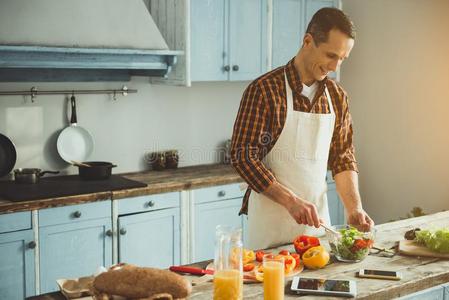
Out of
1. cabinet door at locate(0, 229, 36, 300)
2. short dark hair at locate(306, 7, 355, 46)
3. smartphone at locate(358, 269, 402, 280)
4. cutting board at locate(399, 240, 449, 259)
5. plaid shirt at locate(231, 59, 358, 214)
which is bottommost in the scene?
cabinet door at locate(0, 229, 36, 300)

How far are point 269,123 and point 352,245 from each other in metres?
0.86

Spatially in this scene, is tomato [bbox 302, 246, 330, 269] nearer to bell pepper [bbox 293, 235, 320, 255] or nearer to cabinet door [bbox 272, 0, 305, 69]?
bell pepper [bbox 293, 235, 320, 255]

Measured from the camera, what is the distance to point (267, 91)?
334cm

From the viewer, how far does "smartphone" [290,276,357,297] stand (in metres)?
2.41

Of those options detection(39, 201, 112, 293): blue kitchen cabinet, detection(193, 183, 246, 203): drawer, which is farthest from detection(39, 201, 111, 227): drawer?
detection(193, 183, 246, 203): drawer

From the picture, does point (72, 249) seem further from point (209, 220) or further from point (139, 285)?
point (139, 285)

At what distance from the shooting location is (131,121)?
512cm

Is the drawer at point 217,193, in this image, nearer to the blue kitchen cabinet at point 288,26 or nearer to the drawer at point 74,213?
the drawer at point 74,213

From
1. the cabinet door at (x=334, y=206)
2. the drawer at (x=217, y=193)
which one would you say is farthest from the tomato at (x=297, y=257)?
the cabinet door at (x=334, y=206)

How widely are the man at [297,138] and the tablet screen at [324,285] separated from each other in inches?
22.8

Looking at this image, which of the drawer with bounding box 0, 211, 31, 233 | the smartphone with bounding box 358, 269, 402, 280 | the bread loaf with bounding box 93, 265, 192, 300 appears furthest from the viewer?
the drawer with bounding box 0, 211, 31, 233

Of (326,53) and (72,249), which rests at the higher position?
(326,53)

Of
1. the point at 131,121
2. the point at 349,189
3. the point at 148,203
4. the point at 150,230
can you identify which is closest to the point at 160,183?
the point at 148,203

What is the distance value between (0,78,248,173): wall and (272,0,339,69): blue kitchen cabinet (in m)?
0.48
